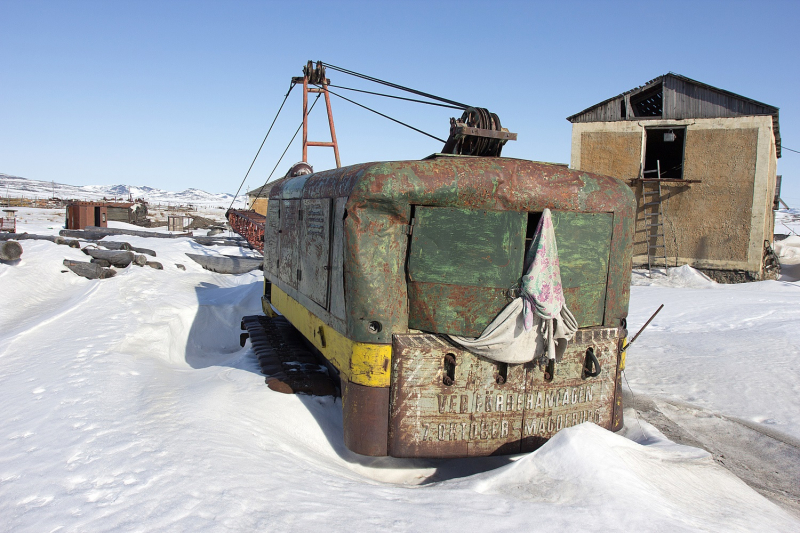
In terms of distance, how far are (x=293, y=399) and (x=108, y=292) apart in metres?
5.81

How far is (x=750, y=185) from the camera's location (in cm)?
1505

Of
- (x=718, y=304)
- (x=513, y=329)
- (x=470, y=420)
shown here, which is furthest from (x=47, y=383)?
(x=718, y=304)

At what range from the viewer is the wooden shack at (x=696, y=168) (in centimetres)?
1510

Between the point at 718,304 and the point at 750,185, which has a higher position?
the point at 750,185

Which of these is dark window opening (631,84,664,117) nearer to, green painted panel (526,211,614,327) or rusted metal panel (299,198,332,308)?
green painted panel (526,211,614,327)

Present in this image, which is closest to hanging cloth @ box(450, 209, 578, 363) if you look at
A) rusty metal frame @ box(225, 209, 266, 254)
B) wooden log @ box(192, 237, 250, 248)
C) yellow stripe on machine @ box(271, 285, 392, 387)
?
yellow stripe on machine @ box(271, 285, 392, 387)

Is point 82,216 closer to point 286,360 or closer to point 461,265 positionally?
point 286,360

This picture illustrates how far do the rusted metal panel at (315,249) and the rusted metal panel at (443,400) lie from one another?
38.3 inches

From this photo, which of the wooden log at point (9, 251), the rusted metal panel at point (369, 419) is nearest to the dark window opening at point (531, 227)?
the rusted metal panel at point (369, 419)

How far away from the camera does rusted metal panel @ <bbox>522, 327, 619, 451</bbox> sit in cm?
398

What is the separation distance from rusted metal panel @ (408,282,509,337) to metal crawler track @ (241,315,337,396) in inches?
54.5

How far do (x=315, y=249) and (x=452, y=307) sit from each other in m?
1.46

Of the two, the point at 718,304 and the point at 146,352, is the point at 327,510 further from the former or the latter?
the point at 718,304

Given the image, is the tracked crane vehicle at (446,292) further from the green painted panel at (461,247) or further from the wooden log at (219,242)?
the wooden log at (219,242)
